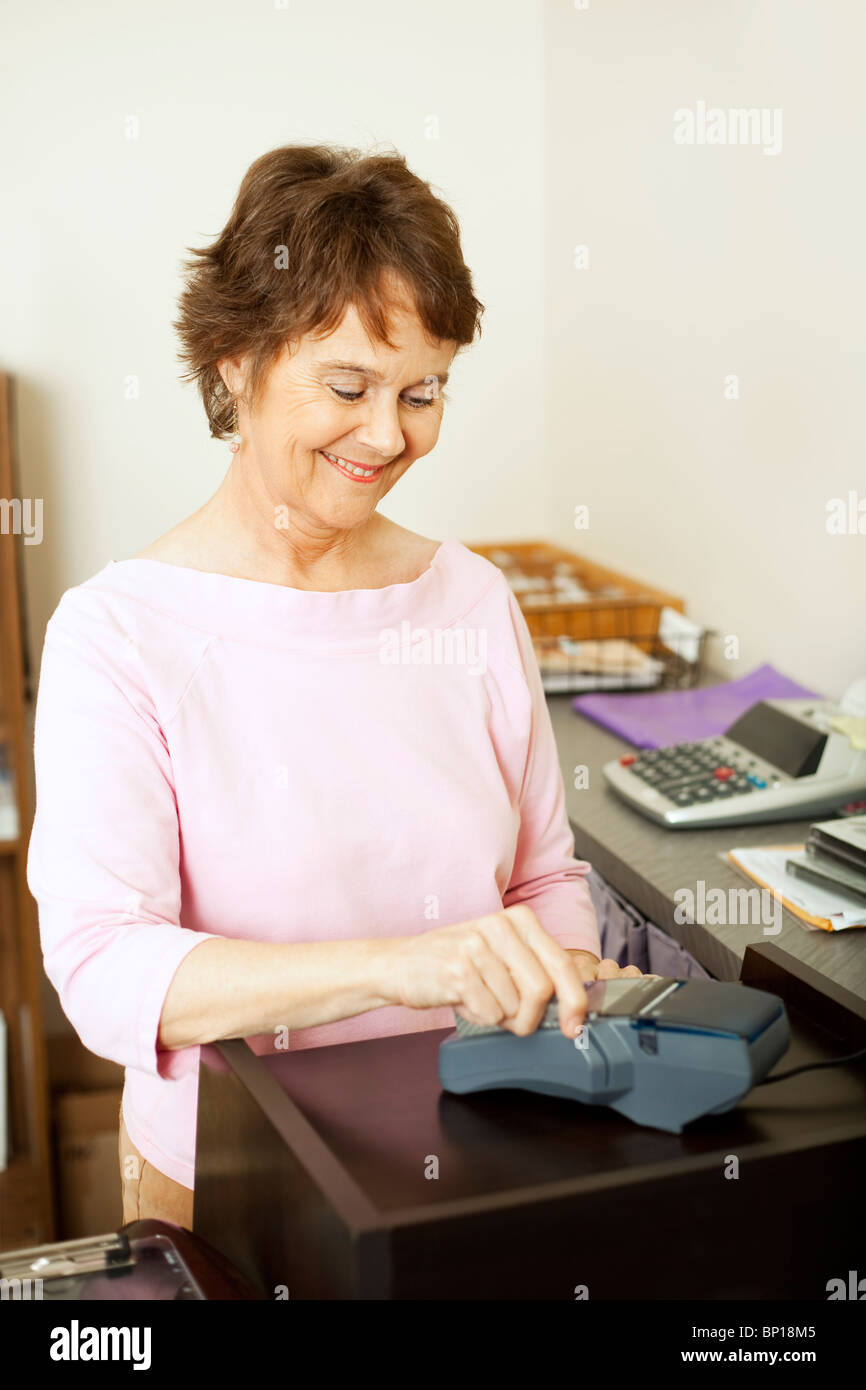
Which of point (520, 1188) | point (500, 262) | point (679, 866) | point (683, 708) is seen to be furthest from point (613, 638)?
point (520, 1188)

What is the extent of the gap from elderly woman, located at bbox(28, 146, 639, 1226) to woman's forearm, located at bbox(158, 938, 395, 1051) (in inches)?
0.9

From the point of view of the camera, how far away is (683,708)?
200 centimetres

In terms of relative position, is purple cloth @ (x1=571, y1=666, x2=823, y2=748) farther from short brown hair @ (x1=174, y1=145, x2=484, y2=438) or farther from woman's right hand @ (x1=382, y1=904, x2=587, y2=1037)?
woman's right hand @ (x1=382, y1=904, x2=587, y2=1037)

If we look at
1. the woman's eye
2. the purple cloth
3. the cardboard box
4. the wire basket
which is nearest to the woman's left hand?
the woman's eye

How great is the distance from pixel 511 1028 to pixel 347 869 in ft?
1.30

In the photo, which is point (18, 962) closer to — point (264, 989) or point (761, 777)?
point (761, 777)

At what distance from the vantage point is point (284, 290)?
3.58ft

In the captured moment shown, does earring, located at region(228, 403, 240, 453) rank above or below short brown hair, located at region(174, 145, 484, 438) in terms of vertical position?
below

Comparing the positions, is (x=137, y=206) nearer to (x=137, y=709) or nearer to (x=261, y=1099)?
(x=137, y=709)

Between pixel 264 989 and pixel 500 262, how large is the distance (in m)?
2.25

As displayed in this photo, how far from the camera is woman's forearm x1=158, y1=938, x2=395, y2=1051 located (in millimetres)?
875

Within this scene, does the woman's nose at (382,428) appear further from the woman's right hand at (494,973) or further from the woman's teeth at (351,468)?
the woman's right hand at (494,973)
